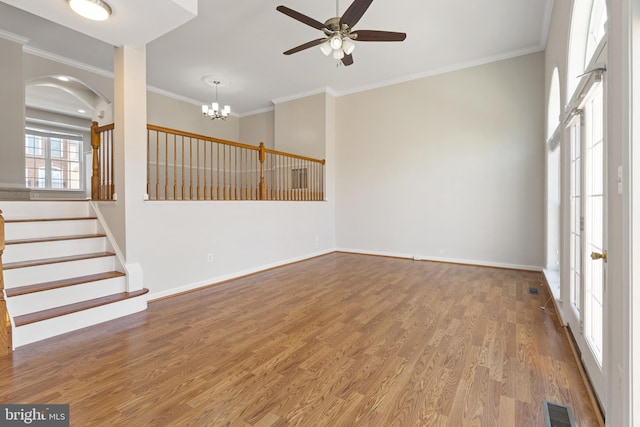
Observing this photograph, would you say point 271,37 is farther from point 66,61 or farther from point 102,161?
point 66,61

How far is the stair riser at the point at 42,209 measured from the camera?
3.43m

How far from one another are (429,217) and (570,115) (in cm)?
348

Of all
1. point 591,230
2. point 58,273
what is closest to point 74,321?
point 58,273

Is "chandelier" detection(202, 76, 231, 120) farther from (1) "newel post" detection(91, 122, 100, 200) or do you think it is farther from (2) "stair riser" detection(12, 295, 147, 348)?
(2) "stair riser" detection(12, 295, 147, 348)

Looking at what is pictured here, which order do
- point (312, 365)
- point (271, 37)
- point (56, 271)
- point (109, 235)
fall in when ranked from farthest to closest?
point (271, 37)
point (109, 235)
point (56, 271)
point (312, 365)

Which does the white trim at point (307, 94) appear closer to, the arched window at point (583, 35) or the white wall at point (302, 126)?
the white wall at point (302, 126)

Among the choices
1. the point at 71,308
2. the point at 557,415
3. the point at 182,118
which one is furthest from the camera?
the point at 182,118

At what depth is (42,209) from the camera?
11.8ft

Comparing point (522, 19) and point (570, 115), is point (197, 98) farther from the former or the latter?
point (570, 115)

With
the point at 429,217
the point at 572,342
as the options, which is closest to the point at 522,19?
the point at 429,217

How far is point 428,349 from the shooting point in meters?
2.34

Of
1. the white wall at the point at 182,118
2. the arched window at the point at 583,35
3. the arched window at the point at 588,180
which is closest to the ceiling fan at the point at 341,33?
the arched window at the point at 583,35

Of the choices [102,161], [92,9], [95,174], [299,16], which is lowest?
[95,174]

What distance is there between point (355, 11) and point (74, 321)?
4.00m
